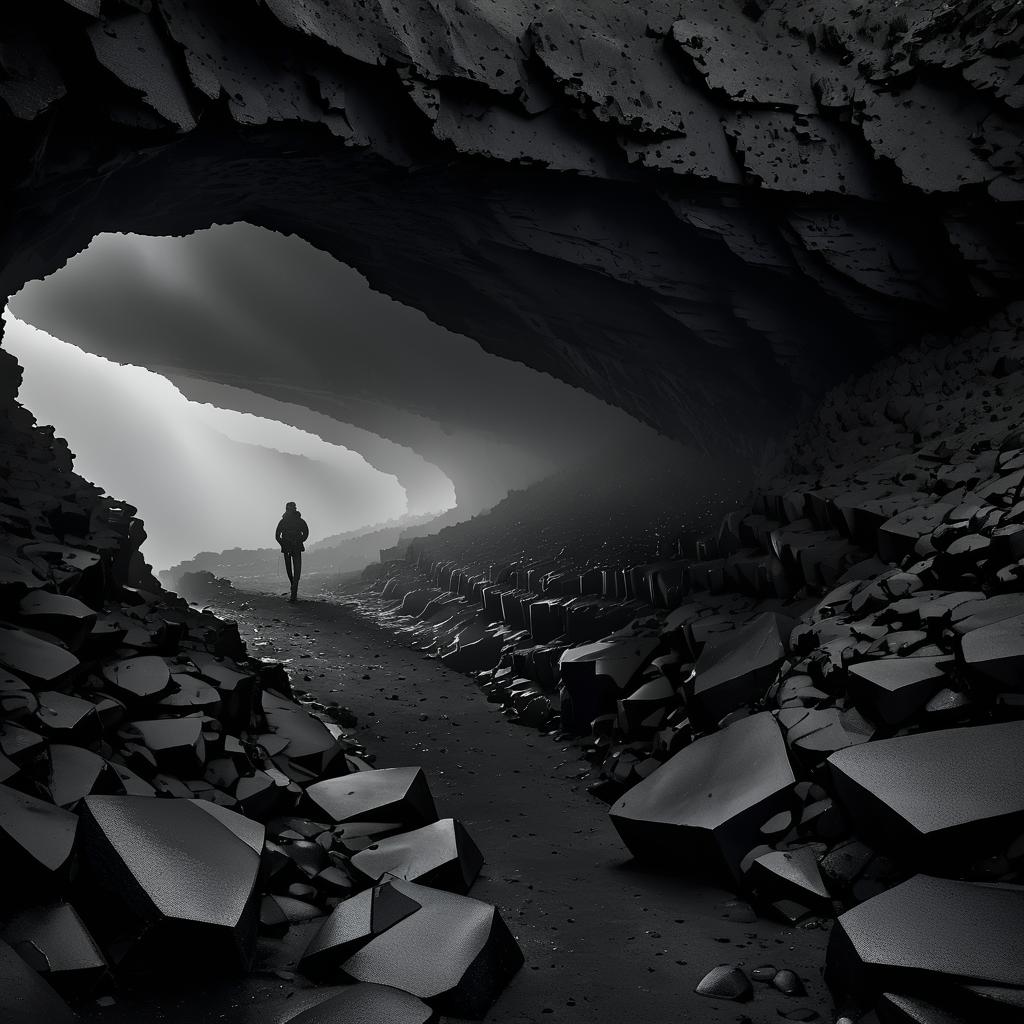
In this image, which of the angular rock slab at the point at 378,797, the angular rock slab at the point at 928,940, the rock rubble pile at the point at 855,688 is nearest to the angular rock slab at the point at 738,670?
the rock rubble pile at the point at 855,688

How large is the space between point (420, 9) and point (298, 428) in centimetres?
2177

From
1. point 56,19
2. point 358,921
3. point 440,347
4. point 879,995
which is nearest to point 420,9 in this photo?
point 56,19

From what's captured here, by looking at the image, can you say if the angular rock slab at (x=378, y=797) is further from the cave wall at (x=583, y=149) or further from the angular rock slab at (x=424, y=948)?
the cave wall at (x=583, y=149)

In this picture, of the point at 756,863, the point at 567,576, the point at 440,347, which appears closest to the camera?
the point at 756,863

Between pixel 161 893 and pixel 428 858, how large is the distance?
119cm

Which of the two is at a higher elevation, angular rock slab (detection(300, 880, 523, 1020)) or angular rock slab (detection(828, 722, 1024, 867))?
angular rock slab (detection(828, 722, 1024, 867))

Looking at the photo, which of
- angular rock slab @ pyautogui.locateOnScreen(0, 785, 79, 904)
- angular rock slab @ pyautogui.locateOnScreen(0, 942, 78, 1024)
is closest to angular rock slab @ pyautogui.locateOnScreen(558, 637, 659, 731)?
angular rock slab @ pyautogui.locateOnScreen(0, 785, 79, 904)

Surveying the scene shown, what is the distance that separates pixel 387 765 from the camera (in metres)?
5.30

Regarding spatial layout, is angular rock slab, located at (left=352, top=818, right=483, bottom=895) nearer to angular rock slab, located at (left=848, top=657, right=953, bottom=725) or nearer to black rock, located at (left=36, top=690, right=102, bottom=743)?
black rock, located at (left=36, top=690, right=102, bottom=743)

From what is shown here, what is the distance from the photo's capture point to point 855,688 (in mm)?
3381

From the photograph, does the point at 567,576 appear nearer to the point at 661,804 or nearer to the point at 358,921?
the point at 661,804

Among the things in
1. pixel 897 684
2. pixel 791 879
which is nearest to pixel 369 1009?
pixel 791 879

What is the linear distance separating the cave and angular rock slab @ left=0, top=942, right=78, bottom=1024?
18mm

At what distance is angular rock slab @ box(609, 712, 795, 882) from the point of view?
3.09 metres
